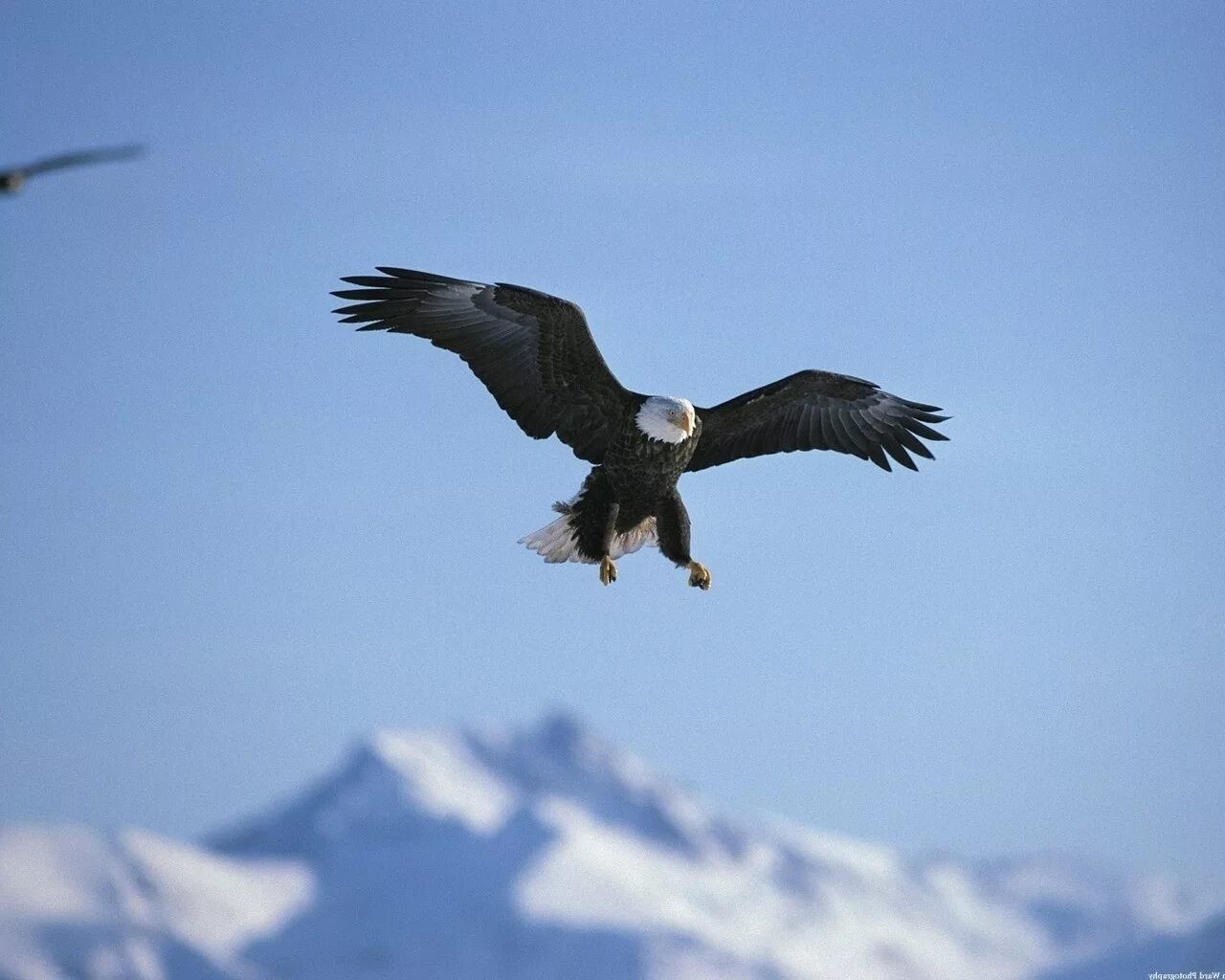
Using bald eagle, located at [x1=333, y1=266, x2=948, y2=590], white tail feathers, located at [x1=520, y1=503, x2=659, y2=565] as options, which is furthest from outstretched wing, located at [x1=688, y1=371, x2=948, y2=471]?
white tail feathers, located at [x1=520, y1=503, x2=659, y2=565]

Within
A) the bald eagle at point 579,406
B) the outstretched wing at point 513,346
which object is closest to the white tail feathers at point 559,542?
the bald eagle at point 579,406

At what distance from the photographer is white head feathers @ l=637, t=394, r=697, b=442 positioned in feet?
32.9

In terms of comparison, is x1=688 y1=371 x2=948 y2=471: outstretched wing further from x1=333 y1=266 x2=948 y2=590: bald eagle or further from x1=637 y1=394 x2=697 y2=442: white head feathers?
x1=637 y1=394 x2=697 y2=442: white head feathers

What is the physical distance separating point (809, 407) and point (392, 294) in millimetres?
2523

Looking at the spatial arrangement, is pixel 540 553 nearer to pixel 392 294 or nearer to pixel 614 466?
pixel 614 466

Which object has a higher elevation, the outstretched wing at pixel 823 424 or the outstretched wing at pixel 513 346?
the outstretched wing at pixel 823 424

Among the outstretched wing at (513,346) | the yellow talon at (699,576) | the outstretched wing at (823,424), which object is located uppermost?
the outstretched wing at (823,424)

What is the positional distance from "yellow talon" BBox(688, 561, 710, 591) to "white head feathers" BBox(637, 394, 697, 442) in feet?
3.00

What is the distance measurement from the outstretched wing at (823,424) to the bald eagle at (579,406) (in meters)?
0.02

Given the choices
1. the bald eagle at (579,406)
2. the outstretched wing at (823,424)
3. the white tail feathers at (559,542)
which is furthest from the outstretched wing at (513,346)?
the outstretched wing at (823,424)

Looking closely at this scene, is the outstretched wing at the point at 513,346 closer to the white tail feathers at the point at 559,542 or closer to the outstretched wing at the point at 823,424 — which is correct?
the white tail feathers at the point at 559,542

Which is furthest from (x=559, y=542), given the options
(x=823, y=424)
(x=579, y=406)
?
(x=823, y=424)

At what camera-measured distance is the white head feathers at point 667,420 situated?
10.0 m

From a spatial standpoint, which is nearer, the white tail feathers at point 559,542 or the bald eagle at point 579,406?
the bald eagle at point 579,406
